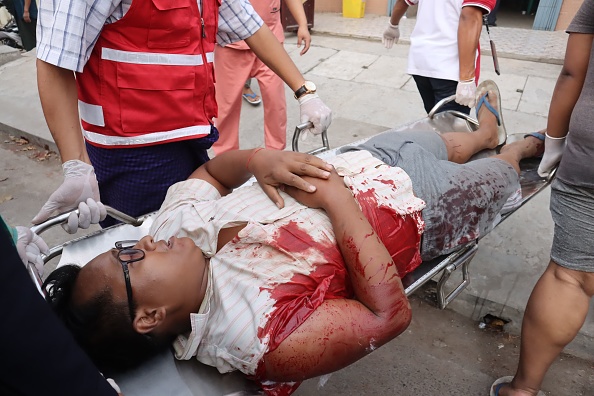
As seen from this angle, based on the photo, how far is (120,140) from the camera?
173 centimetres

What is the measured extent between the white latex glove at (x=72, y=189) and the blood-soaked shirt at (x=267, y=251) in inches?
11.4

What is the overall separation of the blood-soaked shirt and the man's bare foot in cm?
93

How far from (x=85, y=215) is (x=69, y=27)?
2.01ft

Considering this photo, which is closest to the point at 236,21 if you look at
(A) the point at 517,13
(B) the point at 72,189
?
(B) the point at 72,189

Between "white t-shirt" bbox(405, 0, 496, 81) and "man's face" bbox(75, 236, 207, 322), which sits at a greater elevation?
"white t-shirt" bbox(405, 0, 496, 81)

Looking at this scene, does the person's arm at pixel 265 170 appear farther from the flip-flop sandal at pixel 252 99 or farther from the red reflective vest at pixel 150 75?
the flip-flop sandal at pixel 252 99

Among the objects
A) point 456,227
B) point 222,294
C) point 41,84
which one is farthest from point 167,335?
point 456,227

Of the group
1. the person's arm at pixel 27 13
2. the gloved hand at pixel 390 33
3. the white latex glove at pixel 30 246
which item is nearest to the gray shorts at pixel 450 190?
the white latex glove at pixel 30 246

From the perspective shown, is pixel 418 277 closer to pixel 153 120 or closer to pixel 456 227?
pixel 456 227

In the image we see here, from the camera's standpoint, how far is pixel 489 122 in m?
2.57

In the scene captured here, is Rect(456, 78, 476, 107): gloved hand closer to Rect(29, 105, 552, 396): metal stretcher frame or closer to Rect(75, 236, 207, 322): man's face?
Rect(29, 105, 552, 396): metal stretcher frame

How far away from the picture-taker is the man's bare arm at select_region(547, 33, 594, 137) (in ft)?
5.28

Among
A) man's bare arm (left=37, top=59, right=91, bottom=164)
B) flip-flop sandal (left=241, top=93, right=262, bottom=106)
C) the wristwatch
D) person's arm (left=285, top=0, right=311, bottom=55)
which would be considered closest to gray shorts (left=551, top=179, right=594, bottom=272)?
the wristwatch

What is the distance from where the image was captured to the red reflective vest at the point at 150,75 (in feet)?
5.19
